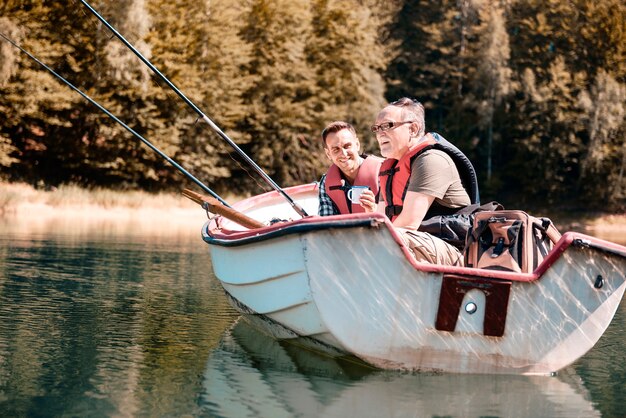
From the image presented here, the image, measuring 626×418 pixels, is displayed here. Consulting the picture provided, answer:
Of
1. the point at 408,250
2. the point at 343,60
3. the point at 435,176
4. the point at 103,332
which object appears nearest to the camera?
the point at 408,250

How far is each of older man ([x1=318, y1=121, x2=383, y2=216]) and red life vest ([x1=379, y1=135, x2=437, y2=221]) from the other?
0.44 meters

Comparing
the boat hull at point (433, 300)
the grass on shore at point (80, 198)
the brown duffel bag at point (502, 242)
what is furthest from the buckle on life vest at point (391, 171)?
the grass on shore at point (80, 198)

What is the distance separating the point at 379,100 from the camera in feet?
112

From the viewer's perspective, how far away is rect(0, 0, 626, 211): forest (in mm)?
24406

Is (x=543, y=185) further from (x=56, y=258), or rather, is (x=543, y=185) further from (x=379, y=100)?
(x=56, y=258)

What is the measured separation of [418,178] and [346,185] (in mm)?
1315

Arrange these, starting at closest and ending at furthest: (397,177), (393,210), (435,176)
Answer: (435,176)
(397,177)
(393,210)

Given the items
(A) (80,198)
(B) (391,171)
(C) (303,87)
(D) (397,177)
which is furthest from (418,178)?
(C) (303,87)

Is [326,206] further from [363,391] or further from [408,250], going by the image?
[363,391]

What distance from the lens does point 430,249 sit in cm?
468

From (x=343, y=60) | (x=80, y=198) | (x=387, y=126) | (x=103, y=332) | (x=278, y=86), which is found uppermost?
(x=343, y=60)

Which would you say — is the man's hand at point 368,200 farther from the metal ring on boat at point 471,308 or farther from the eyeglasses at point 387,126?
the metal ring on boat at point 471,308

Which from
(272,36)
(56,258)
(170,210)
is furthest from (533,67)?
(56,258)

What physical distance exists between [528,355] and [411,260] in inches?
31.4
